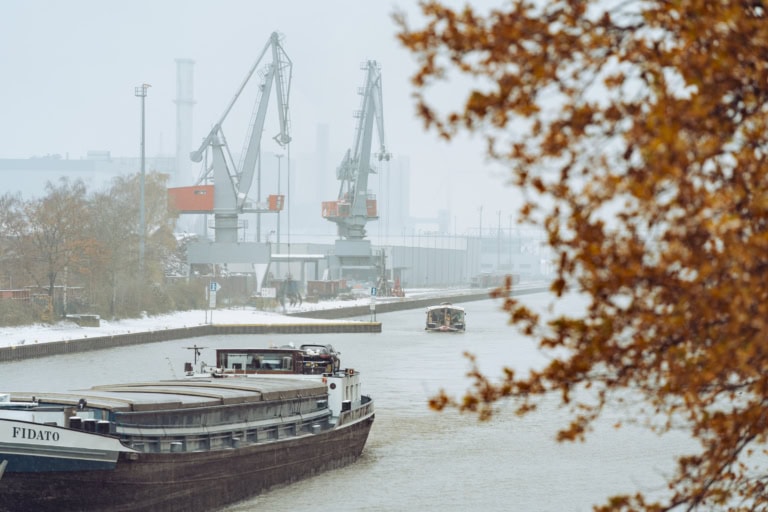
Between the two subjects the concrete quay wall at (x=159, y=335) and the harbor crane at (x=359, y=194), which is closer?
the concrete quay wall at (x=159, y=335)

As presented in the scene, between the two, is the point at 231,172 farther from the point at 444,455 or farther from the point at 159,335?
the point at 444,455

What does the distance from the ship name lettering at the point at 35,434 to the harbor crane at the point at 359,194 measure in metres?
108

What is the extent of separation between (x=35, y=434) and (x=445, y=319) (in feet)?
210

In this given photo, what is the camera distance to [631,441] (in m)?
34.6

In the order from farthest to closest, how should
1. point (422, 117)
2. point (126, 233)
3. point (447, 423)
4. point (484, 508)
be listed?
1. point (126, 233)
2. point (447, 423)
3. point (484, 508)
4. point (422, 117)

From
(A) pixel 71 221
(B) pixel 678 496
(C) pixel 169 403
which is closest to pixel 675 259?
(B) pixel 678 496

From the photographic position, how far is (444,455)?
32062 millimetres

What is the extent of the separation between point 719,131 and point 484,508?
2013 cm

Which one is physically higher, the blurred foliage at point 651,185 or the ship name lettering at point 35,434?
the blurred foliage at point 651,185

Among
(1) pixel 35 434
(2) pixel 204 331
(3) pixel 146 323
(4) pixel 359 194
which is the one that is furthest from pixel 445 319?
(1) pixel 35 434

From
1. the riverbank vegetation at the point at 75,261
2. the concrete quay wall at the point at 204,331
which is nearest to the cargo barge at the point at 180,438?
the concrete quay wall at the point at 204,331

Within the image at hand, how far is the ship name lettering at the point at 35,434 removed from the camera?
67.7 feet

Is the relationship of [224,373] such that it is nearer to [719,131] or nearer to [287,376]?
[287,376]

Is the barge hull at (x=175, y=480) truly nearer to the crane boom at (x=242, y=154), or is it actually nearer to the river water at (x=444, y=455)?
the river water at (x=444, y=455)
